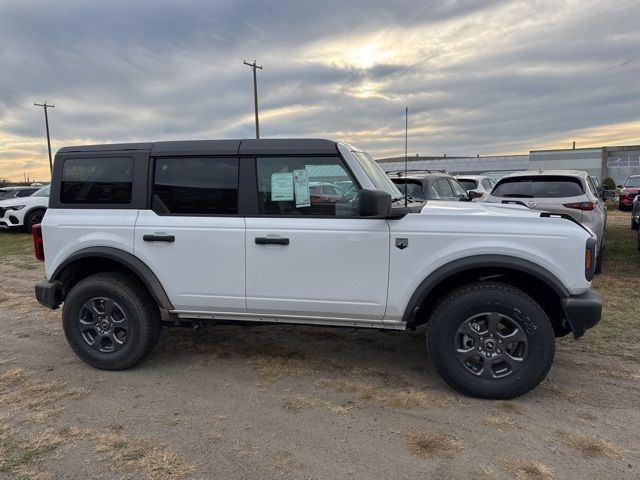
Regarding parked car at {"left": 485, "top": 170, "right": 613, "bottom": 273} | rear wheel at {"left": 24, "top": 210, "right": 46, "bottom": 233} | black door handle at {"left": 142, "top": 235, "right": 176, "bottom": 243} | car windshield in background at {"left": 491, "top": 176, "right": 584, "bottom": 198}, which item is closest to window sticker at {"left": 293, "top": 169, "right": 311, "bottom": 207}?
black door handle at {"left": 142, "top": 235, "right": 176, "bottom": 243}

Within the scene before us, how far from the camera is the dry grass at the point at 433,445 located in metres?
2.93

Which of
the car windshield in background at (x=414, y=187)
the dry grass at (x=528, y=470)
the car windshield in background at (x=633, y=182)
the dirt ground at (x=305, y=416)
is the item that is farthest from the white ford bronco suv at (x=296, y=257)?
the car windshield in background at (x=633, y=182)

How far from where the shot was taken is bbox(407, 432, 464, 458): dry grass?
9.61 ft

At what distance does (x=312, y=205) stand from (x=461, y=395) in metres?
1.80

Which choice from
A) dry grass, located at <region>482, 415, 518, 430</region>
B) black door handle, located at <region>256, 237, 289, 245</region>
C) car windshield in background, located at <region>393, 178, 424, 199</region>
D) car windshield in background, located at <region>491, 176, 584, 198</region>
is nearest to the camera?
dry grass, located at <region>482, 415, 518, 430</region>

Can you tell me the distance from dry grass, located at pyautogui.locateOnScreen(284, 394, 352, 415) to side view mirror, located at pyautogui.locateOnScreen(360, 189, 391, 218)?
4.55 feet

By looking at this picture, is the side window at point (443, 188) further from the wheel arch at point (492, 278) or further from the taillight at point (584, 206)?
the wheel arch at point (492, 278)

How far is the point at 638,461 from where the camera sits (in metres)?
2.82

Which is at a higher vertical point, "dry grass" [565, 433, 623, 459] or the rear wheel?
the rear wheel

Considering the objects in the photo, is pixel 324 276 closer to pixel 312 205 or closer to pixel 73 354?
pixel 312 205

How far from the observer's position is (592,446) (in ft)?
9.73

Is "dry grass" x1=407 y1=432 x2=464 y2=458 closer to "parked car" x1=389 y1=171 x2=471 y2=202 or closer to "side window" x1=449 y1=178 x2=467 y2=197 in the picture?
"parked car" x1=389 y1=171 x2=471 y2=202

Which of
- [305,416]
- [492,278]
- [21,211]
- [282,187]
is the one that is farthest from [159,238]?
[21,211]

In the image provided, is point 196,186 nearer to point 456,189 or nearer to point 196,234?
point 196,234
